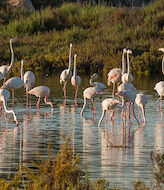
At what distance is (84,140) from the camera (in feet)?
34.7

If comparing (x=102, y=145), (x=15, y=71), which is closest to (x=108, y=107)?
(x=102, y=145)

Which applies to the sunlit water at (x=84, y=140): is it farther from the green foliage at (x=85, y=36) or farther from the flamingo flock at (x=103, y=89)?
the green foliage at (x=85, y=36)

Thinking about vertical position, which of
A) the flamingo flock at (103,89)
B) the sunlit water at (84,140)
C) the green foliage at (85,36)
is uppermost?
the green foliage at (85,36)

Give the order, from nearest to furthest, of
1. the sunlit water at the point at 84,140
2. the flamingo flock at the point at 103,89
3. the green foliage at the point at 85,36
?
1. the sunlit water at the point at 84,140
2. the flamingo flock at the point at 103,89
3. the green foliage at the point at 85,36

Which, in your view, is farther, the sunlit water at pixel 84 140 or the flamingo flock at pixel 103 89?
the flamingo flock at pixel 103 89

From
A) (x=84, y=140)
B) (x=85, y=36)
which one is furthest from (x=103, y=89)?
(x=85, y=36)

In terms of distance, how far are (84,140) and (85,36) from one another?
781 inches

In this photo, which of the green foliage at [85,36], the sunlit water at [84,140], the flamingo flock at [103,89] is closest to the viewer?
the sunlit water at [84,140]

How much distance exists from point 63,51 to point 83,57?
1.99 metres

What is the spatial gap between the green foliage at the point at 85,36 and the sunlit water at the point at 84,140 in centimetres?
1004

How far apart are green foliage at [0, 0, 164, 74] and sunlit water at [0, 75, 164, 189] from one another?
32.9ft

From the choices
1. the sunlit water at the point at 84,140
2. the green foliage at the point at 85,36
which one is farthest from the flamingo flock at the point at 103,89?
the green foliage at the point at 85,36

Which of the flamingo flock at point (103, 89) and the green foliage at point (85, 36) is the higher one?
the green foliage at point (85, 36)

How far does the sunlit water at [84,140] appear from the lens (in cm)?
820
